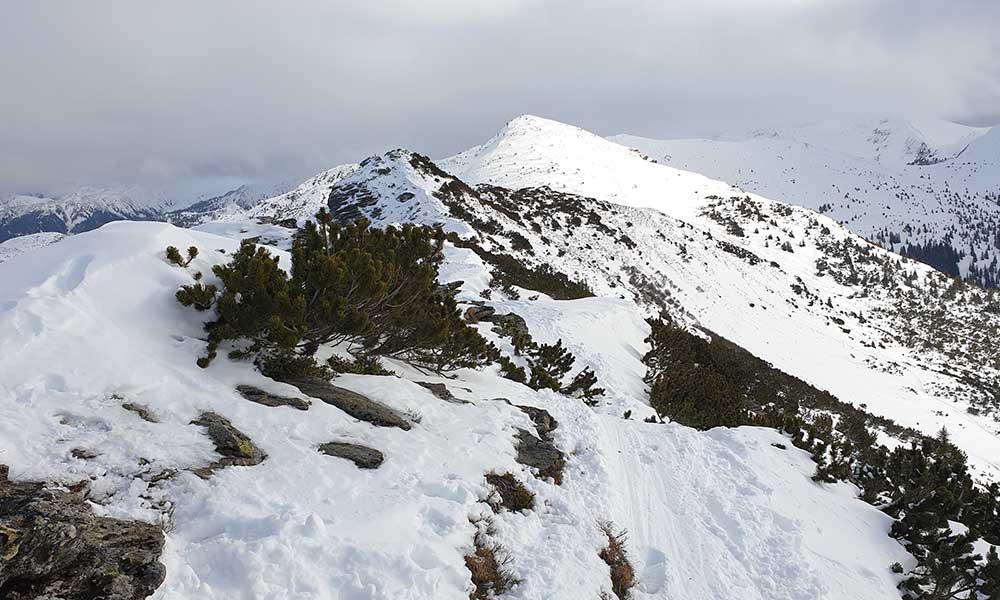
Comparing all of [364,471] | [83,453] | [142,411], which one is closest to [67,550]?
[83,453]

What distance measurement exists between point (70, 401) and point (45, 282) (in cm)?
198

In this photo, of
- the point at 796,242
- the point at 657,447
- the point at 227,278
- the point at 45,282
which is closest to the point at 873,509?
the point at 657,447

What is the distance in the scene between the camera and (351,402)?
21.2ft

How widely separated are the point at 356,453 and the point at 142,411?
85.2 inches

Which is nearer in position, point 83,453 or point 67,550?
point 67,550

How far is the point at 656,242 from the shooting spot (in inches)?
1887

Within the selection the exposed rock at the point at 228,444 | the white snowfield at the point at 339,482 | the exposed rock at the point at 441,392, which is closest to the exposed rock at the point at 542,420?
the white snowfield at the point at 339,482

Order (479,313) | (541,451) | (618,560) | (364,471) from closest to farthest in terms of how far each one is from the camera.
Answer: (364,471) < (618,560) < (541,451) < (479,313)

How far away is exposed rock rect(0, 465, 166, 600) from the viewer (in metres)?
2.86

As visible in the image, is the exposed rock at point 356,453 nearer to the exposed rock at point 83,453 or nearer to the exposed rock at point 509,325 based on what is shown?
the exposed rock at point 83,453

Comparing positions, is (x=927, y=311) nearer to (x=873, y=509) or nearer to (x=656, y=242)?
(x=656, y=242)

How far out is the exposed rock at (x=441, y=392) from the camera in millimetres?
8031

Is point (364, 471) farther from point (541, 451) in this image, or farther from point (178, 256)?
point (178, 256)

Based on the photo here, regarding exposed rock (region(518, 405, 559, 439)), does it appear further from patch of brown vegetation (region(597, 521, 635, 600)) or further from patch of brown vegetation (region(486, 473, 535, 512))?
patch of brown vegetation (region(597, 521, 635, 600))
